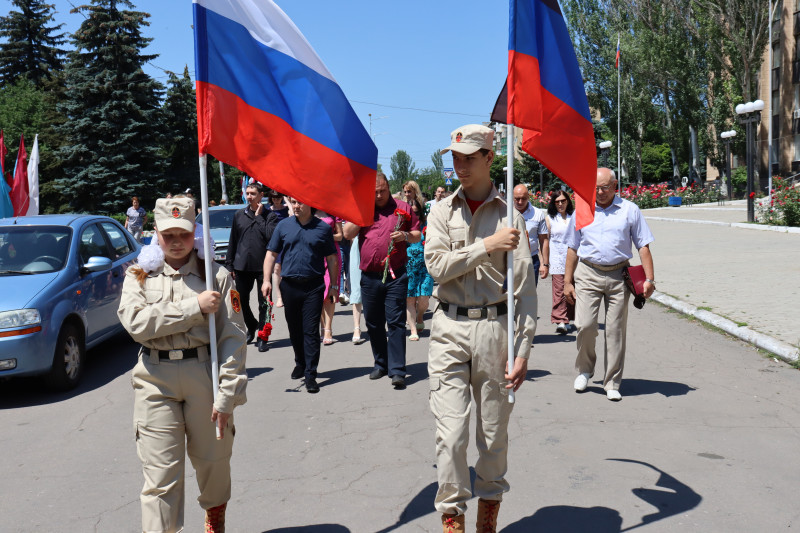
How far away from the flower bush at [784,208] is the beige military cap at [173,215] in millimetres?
22628

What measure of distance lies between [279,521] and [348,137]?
218 centimetres

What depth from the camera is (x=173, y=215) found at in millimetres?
3510

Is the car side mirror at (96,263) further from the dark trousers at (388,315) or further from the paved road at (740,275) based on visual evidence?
the paved road at (740,275)

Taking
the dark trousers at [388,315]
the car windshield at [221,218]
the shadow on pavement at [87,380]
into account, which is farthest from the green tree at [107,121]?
the dark trousers at [388,315]

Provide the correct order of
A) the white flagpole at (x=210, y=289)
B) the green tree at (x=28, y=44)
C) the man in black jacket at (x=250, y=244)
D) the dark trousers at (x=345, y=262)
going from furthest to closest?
the green tree at (x=28, y=44), the dark trousers at (x=345, y=262), the man in black jacket at (x=250, y=244), the white flagpole at (x=210, y=289)

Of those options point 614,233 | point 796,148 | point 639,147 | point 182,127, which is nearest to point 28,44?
point 182,127

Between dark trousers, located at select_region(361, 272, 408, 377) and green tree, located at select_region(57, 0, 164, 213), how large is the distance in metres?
40.7

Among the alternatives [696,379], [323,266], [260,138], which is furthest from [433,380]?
[696,379]

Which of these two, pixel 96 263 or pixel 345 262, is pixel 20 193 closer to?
pixel 345 262

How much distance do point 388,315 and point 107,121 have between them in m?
42.5

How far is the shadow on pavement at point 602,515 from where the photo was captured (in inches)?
157

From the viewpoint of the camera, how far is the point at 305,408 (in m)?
6.61

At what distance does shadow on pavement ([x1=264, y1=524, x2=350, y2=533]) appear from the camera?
403 cm

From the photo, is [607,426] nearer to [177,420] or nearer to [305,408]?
[305,408]
